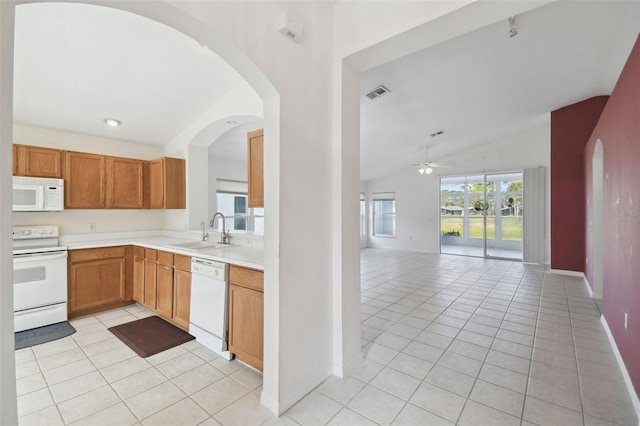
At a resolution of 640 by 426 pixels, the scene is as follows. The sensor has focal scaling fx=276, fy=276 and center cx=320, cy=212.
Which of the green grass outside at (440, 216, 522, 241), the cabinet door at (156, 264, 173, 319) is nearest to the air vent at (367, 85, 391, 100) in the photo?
the cabinet door at (156, 264, 173, 319)

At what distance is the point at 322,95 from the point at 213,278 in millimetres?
1846

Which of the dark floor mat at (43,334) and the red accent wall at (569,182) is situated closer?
the dark floor mat at (43,334)

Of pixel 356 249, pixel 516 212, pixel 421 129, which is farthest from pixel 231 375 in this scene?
pixel 516 212

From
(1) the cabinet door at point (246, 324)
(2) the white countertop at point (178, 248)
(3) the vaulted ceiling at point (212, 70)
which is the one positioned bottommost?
(1) the cabinet door at point (246, 324)

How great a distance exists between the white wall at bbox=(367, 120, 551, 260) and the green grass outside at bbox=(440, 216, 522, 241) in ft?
2.28

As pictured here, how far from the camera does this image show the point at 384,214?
9859mm

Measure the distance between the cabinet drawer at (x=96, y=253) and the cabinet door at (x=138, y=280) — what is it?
227mm

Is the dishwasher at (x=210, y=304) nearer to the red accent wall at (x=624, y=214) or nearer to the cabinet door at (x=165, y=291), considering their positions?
the cabinet door at (x=165, y=291)

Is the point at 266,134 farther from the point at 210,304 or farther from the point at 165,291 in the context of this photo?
the point at 165,291

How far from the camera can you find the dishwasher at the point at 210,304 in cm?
245

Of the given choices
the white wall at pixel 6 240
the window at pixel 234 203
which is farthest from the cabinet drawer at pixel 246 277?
the window at pixel 234 203

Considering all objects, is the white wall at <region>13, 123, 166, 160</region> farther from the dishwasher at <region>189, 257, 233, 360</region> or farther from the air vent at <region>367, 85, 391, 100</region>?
the air vent at <region>367, 85, 391, 100</region>

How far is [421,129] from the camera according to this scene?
5.61 m

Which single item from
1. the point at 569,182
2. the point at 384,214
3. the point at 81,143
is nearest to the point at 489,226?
the point at 384,214
